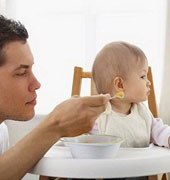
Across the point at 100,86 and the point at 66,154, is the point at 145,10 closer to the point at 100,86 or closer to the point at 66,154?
the point at 100,86

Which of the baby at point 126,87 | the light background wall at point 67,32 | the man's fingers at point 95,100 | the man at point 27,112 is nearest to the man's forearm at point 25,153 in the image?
the man at point 27,112

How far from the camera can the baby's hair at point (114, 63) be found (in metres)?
1.33

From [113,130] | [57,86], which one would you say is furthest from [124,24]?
[113,130]

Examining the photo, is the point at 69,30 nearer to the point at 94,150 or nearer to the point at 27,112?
the point at 27,112

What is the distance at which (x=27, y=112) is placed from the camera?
1074 millimetres

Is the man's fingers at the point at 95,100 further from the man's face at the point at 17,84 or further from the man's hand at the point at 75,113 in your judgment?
the man's face at the point at 17,84

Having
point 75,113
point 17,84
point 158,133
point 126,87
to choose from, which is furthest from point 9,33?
point 158,133

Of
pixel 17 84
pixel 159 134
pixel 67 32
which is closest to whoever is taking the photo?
pixel 17 84

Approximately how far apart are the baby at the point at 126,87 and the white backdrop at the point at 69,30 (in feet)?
3.73


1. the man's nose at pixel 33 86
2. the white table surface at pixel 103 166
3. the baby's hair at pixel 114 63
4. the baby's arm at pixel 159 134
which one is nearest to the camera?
the white table surface at pixel 103 166

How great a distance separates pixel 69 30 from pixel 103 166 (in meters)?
1.80

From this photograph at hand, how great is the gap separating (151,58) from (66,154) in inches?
59.8

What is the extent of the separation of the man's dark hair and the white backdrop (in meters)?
1.41

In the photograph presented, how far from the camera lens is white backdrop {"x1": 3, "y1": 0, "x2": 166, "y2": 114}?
8.13 ft
